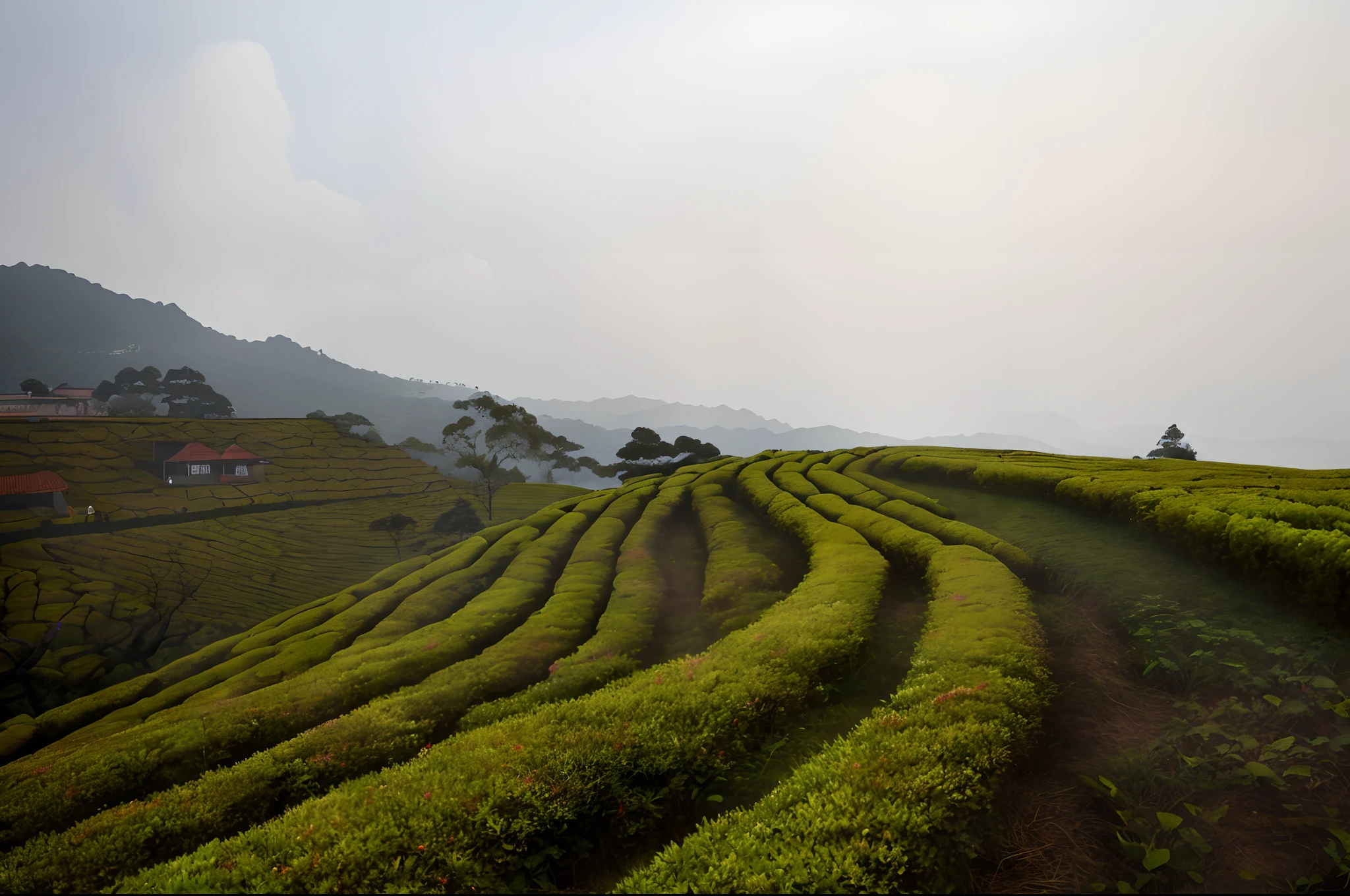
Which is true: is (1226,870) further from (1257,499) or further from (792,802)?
(1257,499)

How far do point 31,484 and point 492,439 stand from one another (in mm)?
29455

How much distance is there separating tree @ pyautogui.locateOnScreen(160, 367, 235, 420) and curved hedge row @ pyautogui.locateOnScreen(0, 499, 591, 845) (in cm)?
6074

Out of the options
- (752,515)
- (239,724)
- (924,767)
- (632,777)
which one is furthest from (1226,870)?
(752,515)

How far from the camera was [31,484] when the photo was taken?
1224 inches

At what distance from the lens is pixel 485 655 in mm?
13000

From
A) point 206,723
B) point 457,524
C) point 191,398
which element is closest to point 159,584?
point 457,524

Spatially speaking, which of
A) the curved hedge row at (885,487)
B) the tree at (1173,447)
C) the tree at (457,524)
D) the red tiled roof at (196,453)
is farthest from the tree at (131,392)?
the tree at (1173,447)

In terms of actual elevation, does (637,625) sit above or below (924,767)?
below

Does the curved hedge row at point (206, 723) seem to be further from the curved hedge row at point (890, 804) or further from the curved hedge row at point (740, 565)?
the curved hedge row at point (890, 804)

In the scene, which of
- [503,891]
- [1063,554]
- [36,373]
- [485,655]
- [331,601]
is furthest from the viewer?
[36,373]

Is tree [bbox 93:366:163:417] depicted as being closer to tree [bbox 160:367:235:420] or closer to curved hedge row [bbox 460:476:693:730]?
tree [bbox 160:367:235:420]

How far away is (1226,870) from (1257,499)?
11402mm

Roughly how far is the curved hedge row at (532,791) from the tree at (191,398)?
74.0 meters

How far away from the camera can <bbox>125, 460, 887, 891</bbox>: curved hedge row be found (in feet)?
18.5
